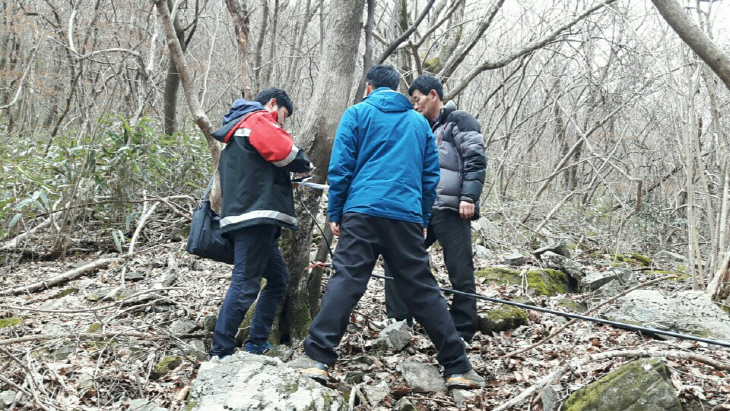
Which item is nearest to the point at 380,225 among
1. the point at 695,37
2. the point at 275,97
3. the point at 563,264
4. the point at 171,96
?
the point at 275,97

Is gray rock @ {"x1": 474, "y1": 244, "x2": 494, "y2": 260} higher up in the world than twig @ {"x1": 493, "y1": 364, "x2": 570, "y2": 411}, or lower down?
higher up

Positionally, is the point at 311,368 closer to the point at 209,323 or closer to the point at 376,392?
the point at 376,392

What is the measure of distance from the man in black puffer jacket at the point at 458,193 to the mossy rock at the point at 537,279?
61.8 inches

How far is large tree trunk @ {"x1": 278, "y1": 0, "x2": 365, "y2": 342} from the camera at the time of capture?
3670mm

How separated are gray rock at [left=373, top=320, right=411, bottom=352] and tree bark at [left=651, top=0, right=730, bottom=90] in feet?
7.96

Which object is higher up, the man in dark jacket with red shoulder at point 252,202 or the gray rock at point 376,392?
the man in dark jacket with red shoulder at point 252,202

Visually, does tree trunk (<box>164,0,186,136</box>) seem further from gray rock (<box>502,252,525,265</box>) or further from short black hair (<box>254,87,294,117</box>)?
gray rock (<box>502,252,525,265</box>)

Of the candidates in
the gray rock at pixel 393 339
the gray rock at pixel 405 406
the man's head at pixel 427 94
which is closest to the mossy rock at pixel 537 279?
the gray rock at pixel 393 339

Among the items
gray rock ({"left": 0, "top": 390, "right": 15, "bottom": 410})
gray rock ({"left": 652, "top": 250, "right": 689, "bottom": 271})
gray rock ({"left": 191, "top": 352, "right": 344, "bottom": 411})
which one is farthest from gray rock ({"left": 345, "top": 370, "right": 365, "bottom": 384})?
gray rock ({"left": 652, "top": 250, "right": 689, "bottom": 271})

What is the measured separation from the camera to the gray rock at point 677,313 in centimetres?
361

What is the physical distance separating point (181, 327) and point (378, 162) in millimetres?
2069

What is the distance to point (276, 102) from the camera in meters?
3.63

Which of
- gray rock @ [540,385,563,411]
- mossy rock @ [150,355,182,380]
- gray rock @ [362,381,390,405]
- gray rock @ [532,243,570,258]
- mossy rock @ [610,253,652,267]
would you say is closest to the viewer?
gray rock @ [540,385,563,411]

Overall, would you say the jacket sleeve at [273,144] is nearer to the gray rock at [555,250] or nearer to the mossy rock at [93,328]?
the mossy rock at [93,328]
